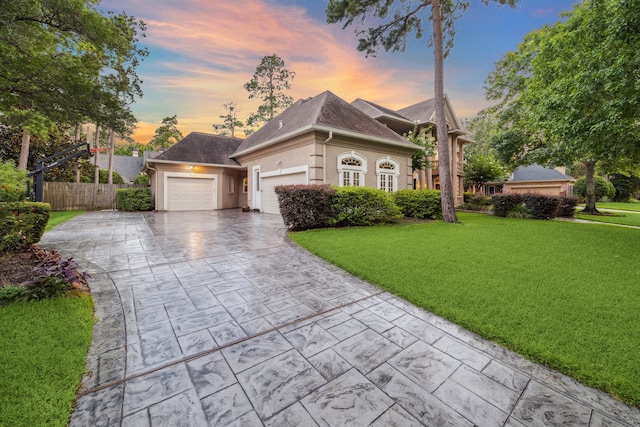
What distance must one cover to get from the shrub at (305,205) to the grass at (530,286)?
89 cm

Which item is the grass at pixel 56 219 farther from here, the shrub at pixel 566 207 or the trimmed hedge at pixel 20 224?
the shrub at pixel 566 207

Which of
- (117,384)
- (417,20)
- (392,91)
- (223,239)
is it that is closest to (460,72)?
(392,91)

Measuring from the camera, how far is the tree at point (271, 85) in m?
23.8

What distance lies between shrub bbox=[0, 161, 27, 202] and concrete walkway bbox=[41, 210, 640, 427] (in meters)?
2.95

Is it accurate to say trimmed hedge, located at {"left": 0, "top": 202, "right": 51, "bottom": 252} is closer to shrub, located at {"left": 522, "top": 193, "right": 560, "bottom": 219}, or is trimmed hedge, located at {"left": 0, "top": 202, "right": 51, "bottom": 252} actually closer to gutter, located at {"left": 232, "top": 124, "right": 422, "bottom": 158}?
gutter, located at {"left": 232, "top": 124, "right": 422, "bottom": 158}

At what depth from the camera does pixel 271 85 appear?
80.0 ft

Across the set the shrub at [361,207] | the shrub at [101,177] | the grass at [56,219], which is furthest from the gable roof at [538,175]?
the shrub at [101,177]

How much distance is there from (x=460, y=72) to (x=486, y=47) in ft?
4.98

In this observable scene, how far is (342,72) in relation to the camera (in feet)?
41.8

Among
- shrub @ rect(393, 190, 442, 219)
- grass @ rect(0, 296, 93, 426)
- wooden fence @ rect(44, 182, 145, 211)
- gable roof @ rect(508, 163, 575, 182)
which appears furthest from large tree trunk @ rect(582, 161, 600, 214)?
wooden fence @ rect(44, 182, 145, 211)

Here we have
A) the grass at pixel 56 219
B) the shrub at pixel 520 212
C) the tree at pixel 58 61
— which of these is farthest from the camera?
the shrub at pixel 520 212

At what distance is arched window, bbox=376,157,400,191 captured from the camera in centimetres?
1234

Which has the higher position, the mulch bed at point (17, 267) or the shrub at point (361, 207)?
the shrub at point (361, 207)

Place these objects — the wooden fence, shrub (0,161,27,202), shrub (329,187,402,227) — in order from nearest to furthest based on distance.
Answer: shrub (0,161,27,202) → shrub (329,187,402,227) → the wooden fence
